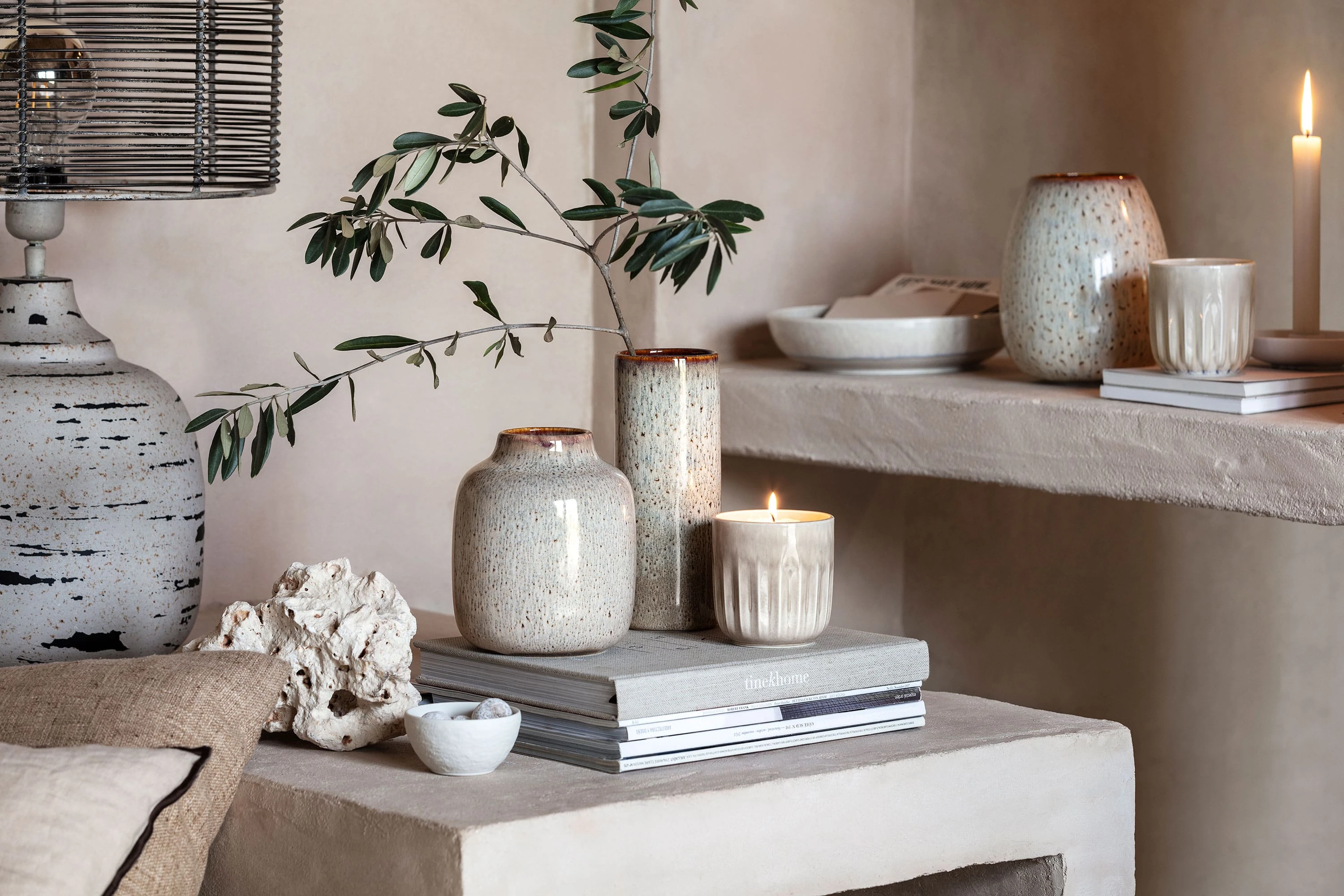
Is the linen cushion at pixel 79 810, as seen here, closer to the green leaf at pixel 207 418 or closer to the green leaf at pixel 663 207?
the green leaf at pixel 207 418

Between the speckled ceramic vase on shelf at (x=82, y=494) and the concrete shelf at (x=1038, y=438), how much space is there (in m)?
0.73

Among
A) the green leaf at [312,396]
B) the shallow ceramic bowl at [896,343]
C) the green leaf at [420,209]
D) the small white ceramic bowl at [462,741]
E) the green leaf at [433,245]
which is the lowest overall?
the small white ceramic bowl at [462,741]

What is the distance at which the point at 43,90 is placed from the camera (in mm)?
1286

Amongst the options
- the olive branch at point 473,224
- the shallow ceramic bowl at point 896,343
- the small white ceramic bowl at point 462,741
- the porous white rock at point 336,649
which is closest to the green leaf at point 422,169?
the olive branch at point 473,224

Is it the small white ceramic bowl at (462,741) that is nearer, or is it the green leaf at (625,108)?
the small white ceramic bowl at (462,741)

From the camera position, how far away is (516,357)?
1.98m

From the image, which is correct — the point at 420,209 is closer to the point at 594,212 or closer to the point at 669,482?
the point at 594,212

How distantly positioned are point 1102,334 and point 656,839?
0.84 metres

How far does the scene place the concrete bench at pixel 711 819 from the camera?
1006mm

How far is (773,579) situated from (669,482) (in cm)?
14

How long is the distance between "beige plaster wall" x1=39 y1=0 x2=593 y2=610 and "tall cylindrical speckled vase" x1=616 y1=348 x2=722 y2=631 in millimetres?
655

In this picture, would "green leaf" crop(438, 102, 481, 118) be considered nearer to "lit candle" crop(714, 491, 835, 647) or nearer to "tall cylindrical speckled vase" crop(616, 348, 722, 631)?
"tall cylindrical speckled vase" crop(616, 348, 722, 631)

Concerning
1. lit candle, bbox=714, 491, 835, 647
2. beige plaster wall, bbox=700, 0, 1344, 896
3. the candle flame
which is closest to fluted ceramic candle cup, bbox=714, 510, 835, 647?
lit candle, bbox=714, 491, 835, 647

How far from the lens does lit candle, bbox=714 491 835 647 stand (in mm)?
1167
